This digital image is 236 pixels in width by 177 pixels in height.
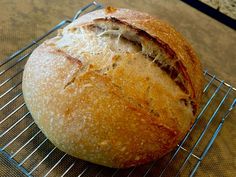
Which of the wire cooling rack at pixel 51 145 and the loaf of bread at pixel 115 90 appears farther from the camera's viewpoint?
the wire cooling rack at pixel 51 145

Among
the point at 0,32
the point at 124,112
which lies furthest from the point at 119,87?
the point at 0,32

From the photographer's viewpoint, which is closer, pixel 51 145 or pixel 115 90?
pixel 115 90

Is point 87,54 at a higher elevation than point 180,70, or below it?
below

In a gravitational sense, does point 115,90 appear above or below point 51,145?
above

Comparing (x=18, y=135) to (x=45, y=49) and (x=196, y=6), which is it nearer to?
(x=45, y=49)
